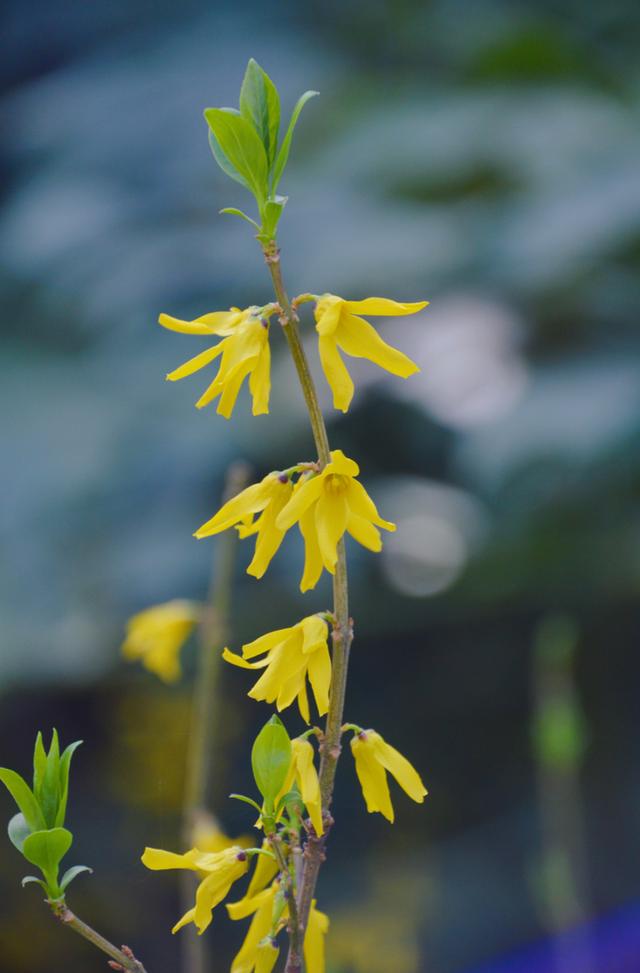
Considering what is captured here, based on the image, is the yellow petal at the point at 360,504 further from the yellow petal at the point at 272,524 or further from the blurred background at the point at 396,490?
the blurred background at the point at 396,490

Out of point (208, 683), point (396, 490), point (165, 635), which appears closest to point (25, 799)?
point (208, 683)

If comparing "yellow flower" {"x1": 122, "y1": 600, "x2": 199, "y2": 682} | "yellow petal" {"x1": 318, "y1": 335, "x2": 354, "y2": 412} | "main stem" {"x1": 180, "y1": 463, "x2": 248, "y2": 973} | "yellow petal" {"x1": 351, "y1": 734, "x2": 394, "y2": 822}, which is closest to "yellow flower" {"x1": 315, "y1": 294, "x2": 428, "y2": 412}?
"yellow petal" {"x1": 318, "y1": 335, "x2": 354, "y2": 412}

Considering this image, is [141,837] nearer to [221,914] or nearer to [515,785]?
[221,914]

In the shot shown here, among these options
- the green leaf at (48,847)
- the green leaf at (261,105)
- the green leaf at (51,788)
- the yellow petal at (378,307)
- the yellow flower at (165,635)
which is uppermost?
the yellow flower at (165,635)

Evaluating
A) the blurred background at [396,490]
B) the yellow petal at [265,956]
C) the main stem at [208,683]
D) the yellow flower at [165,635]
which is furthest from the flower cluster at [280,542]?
the blurred background at [396,490]

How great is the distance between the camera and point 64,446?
5.49ft

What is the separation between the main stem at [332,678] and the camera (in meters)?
0.27

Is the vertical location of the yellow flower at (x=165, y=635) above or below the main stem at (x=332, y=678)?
above

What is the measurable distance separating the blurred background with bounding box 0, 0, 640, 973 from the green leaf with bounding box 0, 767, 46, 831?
1083mm

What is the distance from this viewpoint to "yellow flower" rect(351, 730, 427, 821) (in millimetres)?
301

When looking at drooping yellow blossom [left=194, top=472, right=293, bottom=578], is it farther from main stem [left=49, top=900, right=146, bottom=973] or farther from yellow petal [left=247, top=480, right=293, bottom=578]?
main stem [left=49, top=900, right=146, bottom=973]

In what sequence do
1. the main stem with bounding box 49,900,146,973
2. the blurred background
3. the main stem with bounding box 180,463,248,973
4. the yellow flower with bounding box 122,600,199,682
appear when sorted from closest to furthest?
the main stem with bounding box 49,900,146,973 → the main stem with bounding box 180,463,248,973 → the yellow flower with bounding box 122,600,199,682 → the blurred background

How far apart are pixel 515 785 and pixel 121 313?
1026 millimetres

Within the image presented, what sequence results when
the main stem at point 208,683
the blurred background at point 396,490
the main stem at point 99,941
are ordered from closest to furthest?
the main stem at point 99,941 < the main stem at point 208,683 < the blurred background at point 396,490
